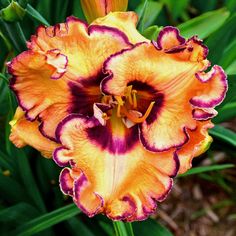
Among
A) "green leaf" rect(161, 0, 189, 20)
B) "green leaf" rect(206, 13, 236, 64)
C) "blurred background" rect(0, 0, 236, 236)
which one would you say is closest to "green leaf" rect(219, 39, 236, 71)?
"blurred background" rect(0, 0, 236, 236)

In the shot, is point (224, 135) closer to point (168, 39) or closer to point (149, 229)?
point (149, 229)

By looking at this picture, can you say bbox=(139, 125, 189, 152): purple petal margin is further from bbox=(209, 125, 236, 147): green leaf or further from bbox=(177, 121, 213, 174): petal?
bbox=(209, 125, 236, 147): green leaf

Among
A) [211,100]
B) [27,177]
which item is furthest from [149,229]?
[211,100]

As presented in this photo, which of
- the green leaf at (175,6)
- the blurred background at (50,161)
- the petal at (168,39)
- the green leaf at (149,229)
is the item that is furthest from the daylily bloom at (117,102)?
the green leaf at (175,6)

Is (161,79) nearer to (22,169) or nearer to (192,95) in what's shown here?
(192,95)

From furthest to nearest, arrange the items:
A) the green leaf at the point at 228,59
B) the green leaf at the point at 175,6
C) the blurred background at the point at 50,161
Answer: the green leaf at the point at 175,6
the green leaf at the point at 228,59
the blurred background at the point at 50,161

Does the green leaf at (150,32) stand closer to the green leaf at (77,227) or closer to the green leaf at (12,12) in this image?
the green leaf at (12,12)
